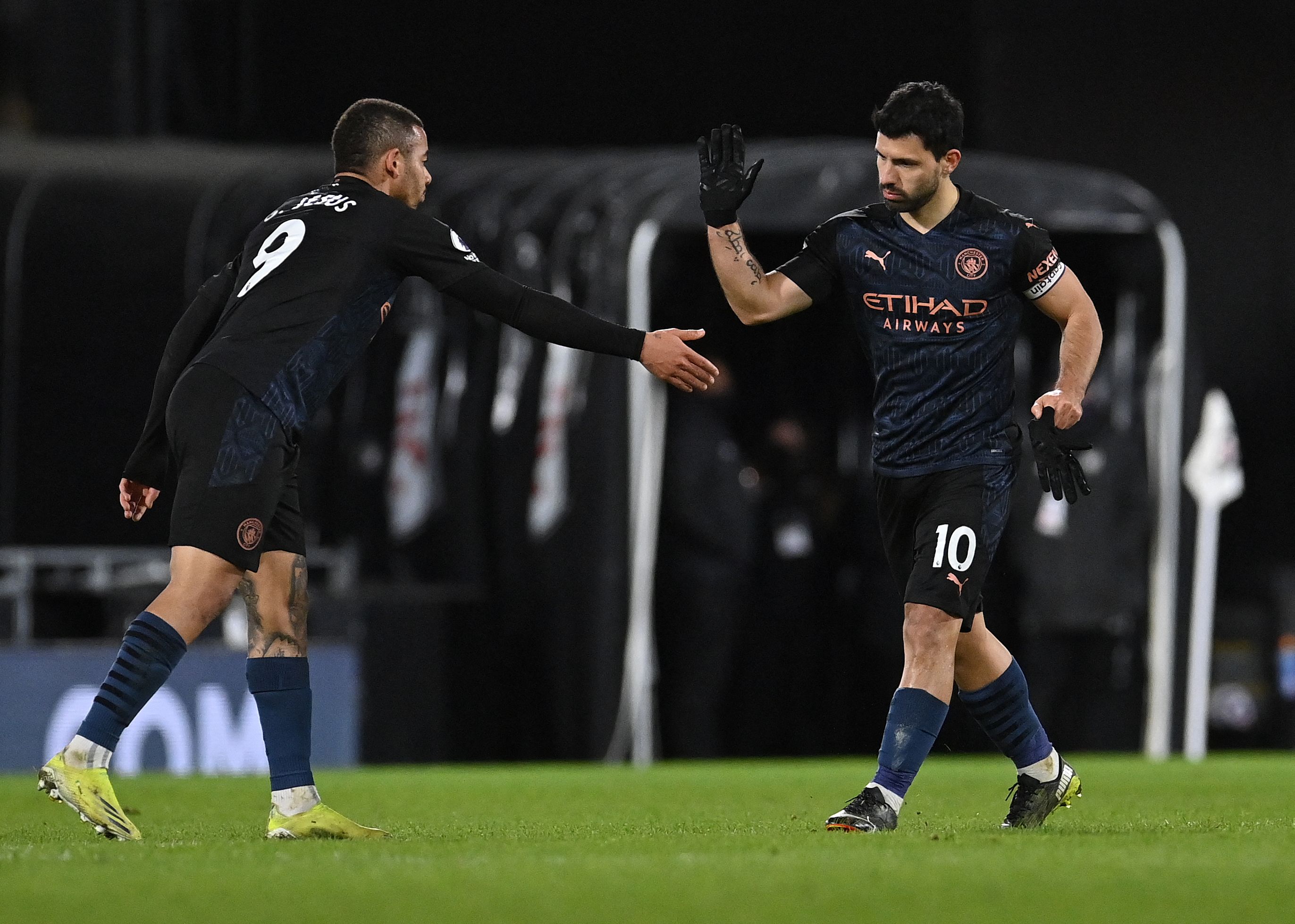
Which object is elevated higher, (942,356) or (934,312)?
(934,312)

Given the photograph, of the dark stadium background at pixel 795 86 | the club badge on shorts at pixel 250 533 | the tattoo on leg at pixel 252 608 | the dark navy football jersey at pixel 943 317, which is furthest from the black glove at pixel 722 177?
the dark stadium background at pixel 795 86

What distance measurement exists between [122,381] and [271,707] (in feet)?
26.1

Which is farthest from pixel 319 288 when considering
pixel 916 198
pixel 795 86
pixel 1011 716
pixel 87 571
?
pixel 795 86

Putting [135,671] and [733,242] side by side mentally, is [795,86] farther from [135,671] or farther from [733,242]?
[135,671]

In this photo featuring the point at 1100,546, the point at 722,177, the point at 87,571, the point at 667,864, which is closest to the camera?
the point at 667,864

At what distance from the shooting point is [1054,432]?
641 centimetres

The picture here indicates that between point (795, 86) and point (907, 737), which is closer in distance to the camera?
point (907, 737)

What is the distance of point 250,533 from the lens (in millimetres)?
6043

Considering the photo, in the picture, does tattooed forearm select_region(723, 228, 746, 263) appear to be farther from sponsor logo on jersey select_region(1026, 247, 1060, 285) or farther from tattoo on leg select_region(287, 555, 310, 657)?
tattoo on leg select_region(287, 555, 310, 657)

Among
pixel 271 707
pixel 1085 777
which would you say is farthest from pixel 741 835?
pixel 1085 777

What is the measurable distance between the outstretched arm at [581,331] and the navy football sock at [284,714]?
1120mm

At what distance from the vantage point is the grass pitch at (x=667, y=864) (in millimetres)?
4535

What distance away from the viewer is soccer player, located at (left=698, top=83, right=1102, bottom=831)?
627 centimetres

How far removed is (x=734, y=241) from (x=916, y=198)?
1.72 feet
